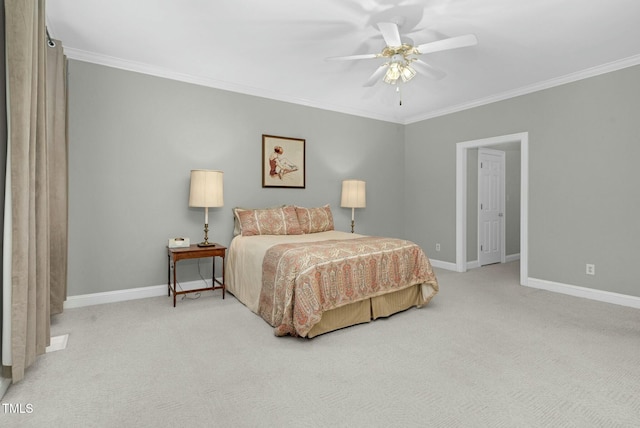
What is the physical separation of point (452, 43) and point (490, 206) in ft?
13.3

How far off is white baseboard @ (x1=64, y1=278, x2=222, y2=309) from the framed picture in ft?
5.50

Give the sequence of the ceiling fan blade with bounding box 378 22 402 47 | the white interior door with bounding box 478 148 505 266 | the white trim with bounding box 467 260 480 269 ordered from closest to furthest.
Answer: the ceiling fan blade with bounding box 378 22 402 47 < the white trim with bounding box 467 260 480 269 < the white interior door with bounding box 478 148 505 266

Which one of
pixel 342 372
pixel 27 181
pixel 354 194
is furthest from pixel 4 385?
pixel 354 194

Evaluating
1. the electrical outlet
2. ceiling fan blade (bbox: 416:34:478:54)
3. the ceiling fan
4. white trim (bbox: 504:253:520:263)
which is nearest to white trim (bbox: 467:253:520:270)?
white trim (bbox: 504:253:520:263)

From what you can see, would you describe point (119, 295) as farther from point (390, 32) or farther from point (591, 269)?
point (591, 269)

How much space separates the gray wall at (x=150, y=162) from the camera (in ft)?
11.4

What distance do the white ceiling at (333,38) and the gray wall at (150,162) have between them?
26 cm

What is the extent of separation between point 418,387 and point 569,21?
10.1ft

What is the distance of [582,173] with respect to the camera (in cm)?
Answer: 392

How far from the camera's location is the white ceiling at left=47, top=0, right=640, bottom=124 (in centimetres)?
260

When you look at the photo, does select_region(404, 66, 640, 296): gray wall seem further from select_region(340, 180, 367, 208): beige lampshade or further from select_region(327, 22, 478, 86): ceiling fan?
select_region(327, 22, 478, 86): ceiling fan

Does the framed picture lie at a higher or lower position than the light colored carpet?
higher

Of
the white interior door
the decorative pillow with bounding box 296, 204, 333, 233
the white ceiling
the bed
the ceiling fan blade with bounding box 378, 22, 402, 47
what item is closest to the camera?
the ceiling fan blade with bounding box 378, 22, 402, 47

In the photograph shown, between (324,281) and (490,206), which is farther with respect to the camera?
(490,206)
